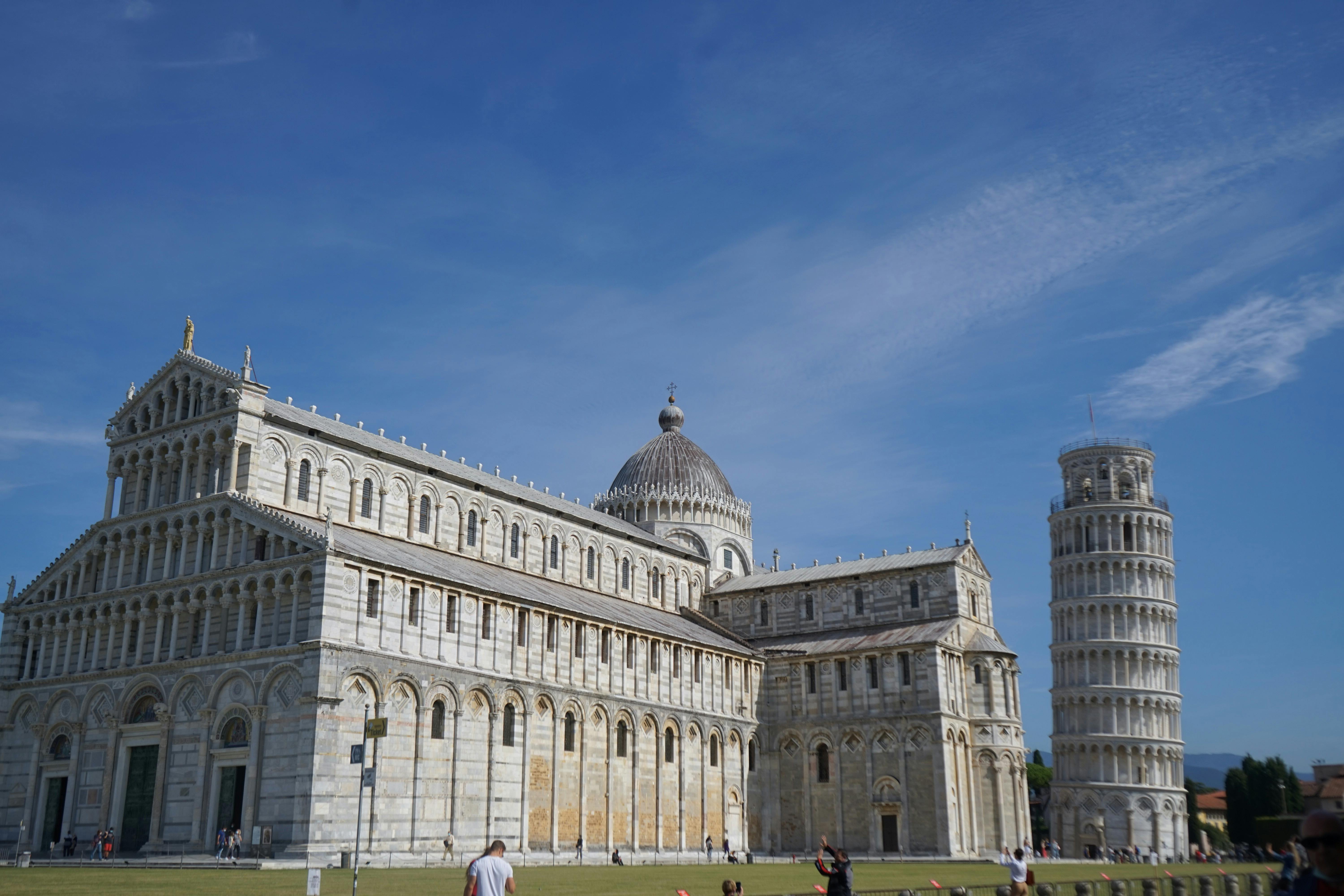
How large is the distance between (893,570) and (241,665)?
39383 mm

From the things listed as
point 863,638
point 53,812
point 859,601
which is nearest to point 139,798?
point 53,812

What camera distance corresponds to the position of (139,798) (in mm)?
47906

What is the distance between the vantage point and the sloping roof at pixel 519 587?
49031 millimetres

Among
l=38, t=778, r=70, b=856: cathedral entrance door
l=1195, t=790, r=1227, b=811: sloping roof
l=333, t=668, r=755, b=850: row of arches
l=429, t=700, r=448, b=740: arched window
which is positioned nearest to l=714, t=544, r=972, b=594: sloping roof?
l=333, t=668, r=755, b=850: row of arches

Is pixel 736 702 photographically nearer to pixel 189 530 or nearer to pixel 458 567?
pixel 458 567

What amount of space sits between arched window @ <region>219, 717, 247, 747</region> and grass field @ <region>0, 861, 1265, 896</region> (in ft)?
19.3

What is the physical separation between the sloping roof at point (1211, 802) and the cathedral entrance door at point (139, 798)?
11238 cm

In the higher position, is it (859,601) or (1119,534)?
(1119,534)

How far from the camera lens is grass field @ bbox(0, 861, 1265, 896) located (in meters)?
28.0

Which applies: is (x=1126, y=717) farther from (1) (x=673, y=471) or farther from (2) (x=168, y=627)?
(2) (x=168, y=627)

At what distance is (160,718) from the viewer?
47.7 m

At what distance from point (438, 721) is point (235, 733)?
7898 millimetres

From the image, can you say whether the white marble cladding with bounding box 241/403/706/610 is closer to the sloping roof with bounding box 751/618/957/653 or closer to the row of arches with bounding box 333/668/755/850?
the sloping roof with bounding box 751/618/957/653

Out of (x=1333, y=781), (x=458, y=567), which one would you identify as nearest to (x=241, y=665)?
(x=458, y=567)
